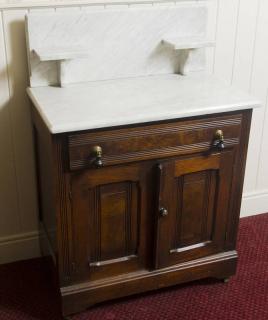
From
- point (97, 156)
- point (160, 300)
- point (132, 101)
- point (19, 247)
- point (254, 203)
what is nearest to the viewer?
point (97, 156)

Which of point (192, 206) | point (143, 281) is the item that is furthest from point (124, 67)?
point (143, 281)

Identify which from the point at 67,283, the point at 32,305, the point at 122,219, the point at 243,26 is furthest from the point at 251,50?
the point at 32,305

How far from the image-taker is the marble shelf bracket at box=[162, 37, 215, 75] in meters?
1.90

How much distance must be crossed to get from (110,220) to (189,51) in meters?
0.77

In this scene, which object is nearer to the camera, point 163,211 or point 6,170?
point 163,211

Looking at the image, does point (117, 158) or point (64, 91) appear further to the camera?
point (64, 91)

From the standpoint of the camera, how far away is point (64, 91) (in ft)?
Result: 5.88

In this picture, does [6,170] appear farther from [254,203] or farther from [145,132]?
[254,203]

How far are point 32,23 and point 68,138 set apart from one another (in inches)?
19.7

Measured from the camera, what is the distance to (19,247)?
2.11m

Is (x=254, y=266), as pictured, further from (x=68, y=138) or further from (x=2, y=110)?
(x=2, y=110)

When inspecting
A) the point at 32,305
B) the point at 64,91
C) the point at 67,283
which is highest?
the point at 64,91

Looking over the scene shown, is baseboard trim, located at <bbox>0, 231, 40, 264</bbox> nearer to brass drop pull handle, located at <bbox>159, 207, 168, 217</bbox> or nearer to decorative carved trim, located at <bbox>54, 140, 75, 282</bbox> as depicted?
decorative carved trim, located at <bbox>54, 140, 75, 282</bbox>

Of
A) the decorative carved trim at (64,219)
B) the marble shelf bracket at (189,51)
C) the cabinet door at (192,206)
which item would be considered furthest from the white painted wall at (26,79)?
the cabinet door at (192,206)
